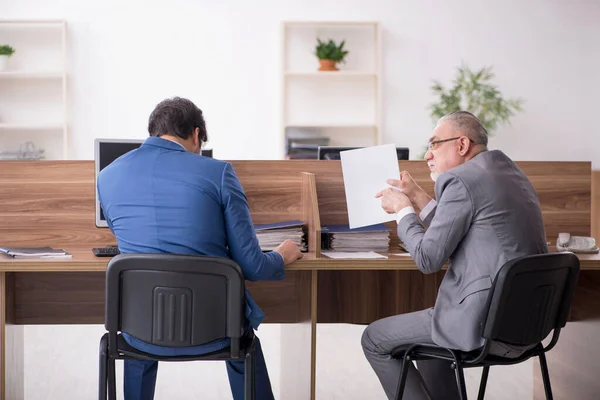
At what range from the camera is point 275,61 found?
6.26 meters

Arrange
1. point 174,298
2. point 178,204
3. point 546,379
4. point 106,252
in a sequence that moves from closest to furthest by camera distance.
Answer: point 174,298 < point 178,204 < point 546,379 < point 106,252

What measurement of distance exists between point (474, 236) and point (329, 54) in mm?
4255

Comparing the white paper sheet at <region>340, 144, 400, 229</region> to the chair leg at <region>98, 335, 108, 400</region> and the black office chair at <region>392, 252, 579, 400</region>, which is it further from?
the chair leg at <region>98, 335, 108, 400</region>

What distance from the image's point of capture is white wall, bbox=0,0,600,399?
6.13 meters

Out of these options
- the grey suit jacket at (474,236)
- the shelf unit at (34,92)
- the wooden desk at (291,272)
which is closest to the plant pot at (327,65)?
the shelf unit at (34,92)

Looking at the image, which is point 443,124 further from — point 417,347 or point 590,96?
point 590,96

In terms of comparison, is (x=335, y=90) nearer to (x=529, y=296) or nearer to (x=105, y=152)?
(x=105, y=152)

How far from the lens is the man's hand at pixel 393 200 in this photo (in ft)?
7.61

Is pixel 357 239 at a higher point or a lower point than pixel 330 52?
lower

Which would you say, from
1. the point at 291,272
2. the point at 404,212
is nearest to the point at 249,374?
the point at 404,212

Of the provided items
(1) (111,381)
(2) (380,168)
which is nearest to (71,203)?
(1) (111,381)

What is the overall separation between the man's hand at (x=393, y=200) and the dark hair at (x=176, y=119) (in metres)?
0.64

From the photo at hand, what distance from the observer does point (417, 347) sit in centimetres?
217

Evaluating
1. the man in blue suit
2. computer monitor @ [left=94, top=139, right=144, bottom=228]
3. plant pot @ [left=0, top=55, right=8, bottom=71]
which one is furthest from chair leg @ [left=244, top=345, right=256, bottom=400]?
plant pot @ [left=0, top=55, right=8, bottom=71]
